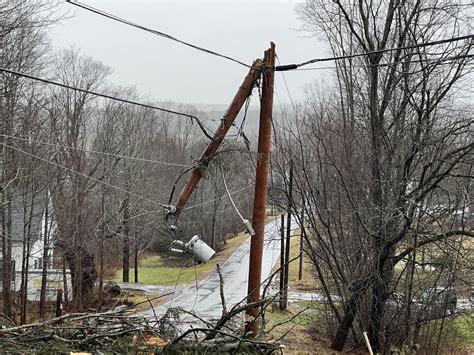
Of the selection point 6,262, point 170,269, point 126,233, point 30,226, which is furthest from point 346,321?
point 170,269

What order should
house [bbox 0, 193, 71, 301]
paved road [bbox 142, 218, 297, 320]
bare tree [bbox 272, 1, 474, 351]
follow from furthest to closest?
paved road [bbox 142, 218, 297, 320]
house [bbox 0, 193, 71, 301]
bare tree [bbox 272, 1, 474, 351]

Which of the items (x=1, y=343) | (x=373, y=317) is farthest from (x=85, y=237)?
(x=1, y=343)

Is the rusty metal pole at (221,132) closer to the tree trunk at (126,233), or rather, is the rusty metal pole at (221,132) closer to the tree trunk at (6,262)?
the tree trunk at (6,262)

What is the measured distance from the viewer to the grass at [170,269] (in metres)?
31.4

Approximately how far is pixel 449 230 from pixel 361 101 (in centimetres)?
430

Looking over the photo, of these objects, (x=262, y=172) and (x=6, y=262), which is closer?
(x=262, y=172)

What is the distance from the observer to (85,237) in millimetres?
21531

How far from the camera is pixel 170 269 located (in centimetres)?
3647

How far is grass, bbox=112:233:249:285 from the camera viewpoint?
31414 millimetres

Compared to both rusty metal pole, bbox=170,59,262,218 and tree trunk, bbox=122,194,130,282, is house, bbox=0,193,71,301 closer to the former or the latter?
tree trunk, bbox=122,194,130,282

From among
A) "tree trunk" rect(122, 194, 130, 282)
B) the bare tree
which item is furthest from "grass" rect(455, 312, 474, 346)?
"tree trunk" rect(122, 194, 130, 282)

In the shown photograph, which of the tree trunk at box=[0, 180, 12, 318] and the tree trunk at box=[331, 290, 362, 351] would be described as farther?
the tree trunk at box=[0, 180, 12, 318]

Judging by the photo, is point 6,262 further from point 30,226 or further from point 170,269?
point 170,269

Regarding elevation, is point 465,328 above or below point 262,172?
below
